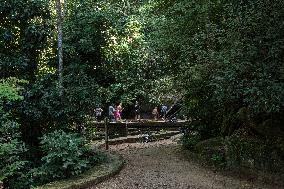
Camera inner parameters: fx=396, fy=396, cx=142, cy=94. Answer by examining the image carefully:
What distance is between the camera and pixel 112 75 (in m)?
14.7

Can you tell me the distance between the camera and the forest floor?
10.3 meters

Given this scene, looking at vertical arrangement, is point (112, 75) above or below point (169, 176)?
above

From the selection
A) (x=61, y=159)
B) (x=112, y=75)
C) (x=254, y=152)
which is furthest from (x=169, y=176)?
(x=112, y=75)

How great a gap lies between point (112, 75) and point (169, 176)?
4851 millimetres

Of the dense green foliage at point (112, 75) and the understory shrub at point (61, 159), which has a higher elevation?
the dense green foliage at point (112, 75)

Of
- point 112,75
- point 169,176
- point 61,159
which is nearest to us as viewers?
point 61,159

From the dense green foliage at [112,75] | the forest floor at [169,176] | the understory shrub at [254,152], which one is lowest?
the forest floor at [169,176]

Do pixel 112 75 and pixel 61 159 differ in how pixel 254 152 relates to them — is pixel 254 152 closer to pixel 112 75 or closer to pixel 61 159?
pixel 61 159

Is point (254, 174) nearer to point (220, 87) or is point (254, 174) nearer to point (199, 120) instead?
point (220, 87)

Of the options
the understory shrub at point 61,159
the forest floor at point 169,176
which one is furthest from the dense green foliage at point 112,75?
the forest floor at point 169,176

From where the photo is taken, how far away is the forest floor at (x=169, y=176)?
33.9 feet

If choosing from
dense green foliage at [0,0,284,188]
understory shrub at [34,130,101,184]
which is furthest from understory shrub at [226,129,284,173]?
understory shrub at [34,130,101,184]

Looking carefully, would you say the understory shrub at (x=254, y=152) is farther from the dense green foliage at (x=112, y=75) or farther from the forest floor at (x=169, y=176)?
the forest floor at (x=169, y=176)

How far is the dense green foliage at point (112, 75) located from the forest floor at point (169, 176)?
2.17 ft
